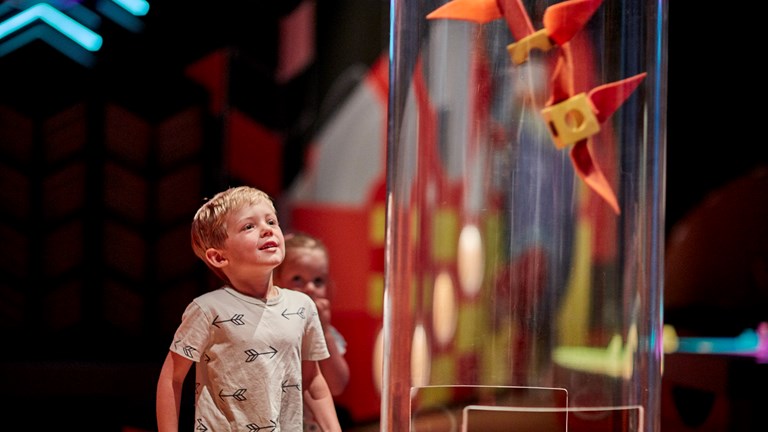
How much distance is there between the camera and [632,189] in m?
0.80

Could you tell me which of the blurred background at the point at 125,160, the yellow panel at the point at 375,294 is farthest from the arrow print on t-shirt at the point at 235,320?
the yellow panel at the point at 375,294

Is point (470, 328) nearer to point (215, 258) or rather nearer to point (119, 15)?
point (215, 258)

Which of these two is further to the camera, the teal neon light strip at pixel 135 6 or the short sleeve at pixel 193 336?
the teal neon light strip at pixel 135 6

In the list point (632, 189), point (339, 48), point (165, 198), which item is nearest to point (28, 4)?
point (165, 198)

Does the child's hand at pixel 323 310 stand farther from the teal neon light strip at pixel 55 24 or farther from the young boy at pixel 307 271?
the teal neon light strip at pixel 55 24

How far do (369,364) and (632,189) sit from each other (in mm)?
1421

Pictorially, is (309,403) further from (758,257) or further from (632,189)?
(758,257)

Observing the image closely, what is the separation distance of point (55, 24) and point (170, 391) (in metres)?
1.26

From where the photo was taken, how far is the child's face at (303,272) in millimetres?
995

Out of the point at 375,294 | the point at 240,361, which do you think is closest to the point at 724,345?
the point at 375,294

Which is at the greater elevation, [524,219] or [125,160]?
[125,160]

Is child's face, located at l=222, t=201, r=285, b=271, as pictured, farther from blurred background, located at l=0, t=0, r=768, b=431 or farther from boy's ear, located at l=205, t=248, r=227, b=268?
blurred background, located at l=0, t=0, r=768, b=431

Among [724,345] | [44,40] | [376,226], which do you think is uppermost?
[44,40]

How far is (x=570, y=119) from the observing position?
785mm
